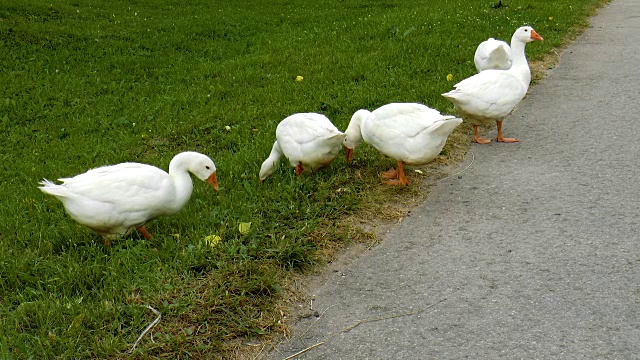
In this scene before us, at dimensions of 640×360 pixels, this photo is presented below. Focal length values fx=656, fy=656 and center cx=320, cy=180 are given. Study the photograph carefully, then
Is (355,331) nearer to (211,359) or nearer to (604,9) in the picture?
(211,359)

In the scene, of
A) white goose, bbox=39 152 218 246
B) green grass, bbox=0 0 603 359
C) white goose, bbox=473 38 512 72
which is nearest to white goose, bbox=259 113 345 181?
green grass, bbox=0 0 603 359

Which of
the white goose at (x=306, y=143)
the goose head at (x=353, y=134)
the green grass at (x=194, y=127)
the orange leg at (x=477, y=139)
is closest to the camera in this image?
the green grass at (x=194, y=127)

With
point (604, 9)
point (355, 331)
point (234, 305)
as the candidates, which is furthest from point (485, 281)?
point (604, 9)

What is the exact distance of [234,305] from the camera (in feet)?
11.0

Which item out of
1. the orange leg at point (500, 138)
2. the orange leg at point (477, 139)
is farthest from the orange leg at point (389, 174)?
the orange leg at point (500, 138)

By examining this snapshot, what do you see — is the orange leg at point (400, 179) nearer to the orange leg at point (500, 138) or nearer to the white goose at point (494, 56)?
the orange leg at point (500, 138)

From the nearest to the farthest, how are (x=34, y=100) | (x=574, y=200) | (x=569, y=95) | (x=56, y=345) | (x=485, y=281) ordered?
(x=56, y=345) → (x=485, y=281) → (x=574, y=200) → (x=569, y=95) → (x=34, y=100)

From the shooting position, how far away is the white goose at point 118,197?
13.0ft

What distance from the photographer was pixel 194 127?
713 centimetres

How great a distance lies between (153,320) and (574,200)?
9.94ft

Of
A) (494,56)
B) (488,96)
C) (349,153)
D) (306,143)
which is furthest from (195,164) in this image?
(494,56)

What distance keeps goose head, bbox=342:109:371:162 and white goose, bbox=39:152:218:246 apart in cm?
160

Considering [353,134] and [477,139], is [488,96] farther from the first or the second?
[353,134]

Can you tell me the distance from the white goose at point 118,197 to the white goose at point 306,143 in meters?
1.08
